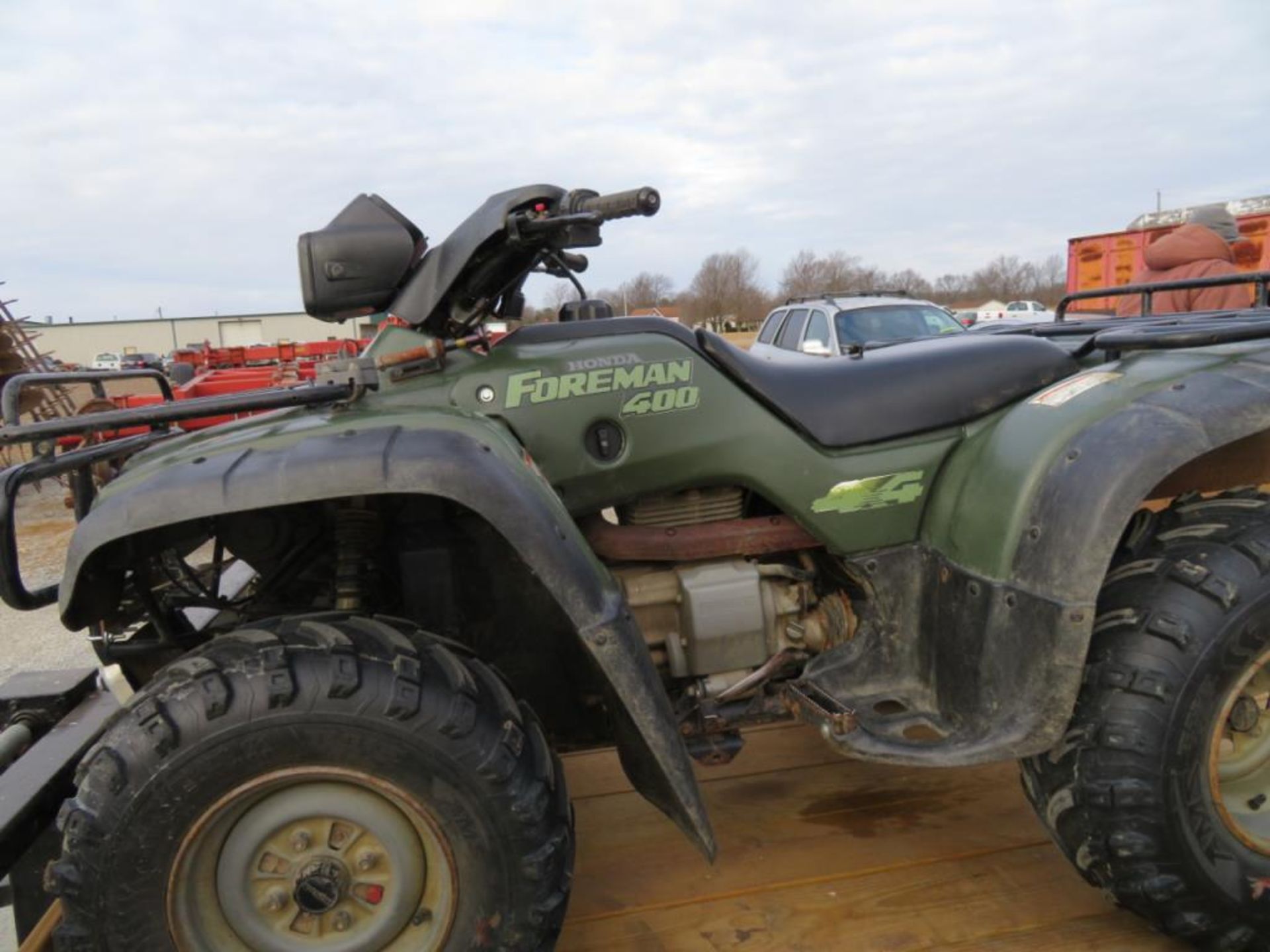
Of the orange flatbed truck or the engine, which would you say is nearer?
the engine

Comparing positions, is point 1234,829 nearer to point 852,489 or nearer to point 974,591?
point 974,591

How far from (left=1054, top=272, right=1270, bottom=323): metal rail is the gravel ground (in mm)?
4283

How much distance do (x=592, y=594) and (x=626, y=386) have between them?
647mm

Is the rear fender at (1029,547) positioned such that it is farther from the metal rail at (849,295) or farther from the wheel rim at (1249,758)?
the metal rail at (849,295)

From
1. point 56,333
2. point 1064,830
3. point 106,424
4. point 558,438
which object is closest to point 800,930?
point 1064,830

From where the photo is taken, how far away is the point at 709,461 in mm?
2326

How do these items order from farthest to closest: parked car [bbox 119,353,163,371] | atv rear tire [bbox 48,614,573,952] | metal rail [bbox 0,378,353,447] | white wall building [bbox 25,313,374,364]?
white wall building [bbox 25,313,374,364] → parked car [bbox 119,353,163,371] → metal rail [bbox 0,378,353,447] → atv rear tire [bbox 48,614,573,952]

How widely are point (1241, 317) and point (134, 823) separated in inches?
126

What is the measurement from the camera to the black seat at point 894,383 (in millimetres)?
2365

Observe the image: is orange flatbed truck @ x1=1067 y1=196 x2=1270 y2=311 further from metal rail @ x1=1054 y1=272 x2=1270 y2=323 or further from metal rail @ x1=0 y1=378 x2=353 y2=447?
metal rail @ x1=0 y1=378 x2=353 y2=447

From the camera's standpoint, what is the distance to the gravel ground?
5.11 metres

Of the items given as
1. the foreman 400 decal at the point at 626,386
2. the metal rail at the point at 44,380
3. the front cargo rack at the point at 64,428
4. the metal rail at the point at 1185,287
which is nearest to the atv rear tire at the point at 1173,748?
the foreman 400 decal at the point at 626,386

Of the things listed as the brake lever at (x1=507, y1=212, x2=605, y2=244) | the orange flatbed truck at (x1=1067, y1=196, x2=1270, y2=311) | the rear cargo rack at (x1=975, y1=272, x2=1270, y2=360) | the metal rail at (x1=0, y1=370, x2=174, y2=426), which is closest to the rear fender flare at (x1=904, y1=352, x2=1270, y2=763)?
the rear cargo rack at (x1=975, y1=272, x2=1270, y2=360)

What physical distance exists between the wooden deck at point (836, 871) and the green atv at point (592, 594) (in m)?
0.28
